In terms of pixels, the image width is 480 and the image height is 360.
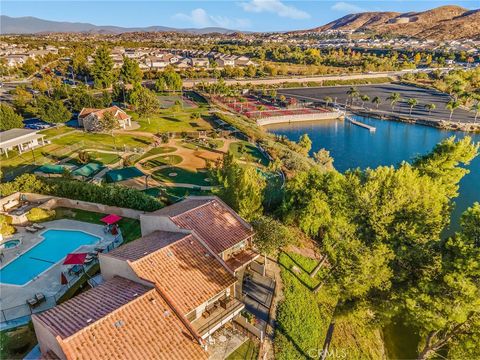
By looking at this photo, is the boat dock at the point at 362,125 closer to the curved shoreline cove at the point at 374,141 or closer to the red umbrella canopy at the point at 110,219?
the curved shoreline cove at the point at 374,141

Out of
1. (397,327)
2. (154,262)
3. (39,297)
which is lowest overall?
(397,327)

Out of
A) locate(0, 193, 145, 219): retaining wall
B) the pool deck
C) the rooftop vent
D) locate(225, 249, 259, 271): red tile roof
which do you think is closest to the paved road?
locate(225, 249, 259, 271): red tile roof

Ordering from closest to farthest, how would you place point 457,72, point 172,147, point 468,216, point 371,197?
point 468,216 → point 371,197 → point 172,147 → point 457,72

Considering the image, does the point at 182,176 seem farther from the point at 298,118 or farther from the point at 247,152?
the point at 298,118

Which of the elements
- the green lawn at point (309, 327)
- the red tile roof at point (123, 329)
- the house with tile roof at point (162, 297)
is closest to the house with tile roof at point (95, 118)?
the house with tile roof at point (162, 297)

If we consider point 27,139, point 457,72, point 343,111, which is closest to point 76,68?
point 27,139

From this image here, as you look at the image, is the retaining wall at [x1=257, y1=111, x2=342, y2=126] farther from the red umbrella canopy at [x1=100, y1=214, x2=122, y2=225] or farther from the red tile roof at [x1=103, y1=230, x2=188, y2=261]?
the red tile roof at [x1=103, y1=230, x2=188, y2=261]

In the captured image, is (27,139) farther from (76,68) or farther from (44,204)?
(76,68)
